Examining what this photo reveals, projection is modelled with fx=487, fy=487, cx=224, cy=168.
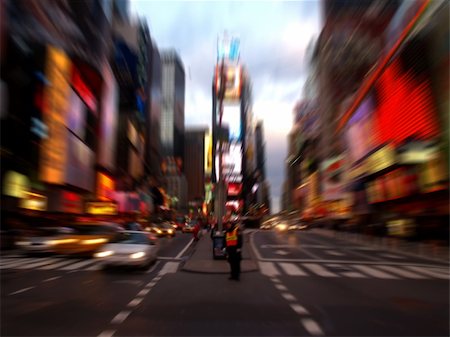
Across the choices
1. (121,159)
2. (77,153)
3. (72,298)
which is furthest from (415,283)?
(121,159)

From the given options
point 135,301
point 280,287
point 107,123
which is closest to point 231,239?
point 280,287

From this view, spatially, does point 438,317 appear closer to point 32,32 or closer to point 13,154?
point 13,154

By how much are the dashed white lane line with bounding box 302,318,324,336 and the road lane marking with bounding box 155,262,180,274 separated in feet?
22.1

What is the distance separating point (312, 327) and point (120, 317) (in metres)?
3.08

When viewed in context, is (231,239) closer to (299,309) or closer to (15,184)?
(299,309)

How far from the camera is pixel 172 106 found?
170 m

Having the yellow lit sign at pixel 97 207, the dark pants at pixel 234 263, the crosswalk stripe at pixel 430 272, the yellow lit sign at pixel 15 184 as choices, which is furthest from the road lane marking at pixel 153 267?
the yellow lit sign at pixel 97 207

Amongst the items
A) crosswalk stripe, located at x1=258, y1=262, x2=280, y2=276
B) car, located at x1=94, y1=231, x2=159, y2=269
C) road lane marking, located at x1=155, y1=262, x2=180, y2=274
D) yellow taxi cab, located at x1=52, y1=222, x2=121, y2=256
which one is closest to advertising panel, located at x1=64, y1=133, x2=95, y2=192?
yellow taxi cab, located at x1=52, y1=222, x2=121, y2=256

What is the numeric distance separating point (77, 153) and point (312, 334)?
48436 mm

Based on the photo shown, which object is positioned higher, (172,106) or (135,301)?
(172,106)

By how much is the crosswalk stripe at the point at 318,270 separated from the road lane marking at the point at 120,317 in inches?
326

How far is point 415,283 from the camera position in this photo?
531 inches

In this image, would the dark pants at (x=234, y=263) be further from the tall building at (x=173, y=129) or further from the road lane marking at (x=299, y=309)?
the tall building at (x=173, y=129)

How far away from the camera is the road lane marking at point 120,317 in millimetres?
7609
